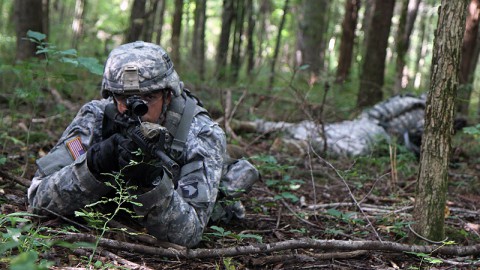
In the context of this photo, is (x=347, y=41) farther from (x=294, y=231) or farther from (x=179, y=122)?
(x=179, y=122)

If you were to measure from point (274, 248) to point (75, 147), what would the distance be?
4.22 feet

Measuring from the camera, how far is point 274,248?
2.69 metres

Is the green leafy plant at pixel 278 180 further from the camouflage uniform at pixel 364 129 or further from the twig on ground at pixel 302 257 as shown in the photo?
the twig on ground at pixel 302 257

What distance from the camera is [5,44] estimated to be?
8.07 m

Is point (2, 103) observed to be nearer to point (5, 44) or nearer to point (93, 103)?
point (5, 44)

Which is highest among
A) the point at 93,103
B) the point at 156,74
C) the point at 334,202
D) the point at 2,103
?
the point at 156,74

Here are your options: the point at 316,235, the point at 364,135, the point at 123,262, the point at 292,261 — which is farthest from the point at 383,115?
the point at 123,262

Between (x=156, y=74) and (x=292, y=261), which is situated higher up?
(x=156, y=74)

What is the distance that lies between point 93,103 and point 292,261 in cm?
151

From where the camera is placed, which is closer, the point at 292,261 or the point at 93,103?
the point at 292,261

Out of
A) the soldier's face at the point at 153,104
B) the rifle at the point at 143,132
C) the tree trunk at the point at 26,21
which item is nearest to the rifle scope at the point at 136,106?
the rifle at the point at 143,132

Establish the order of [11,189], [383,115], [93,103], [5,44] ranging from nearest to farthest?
[93,103] → [11,189] → [383,115] → [5,44]

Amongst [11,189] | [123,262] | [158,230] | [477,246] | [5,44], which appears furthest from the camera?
[5,44]

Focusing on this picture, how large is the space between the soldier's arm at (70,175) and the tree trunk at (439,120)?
5.63 ft
